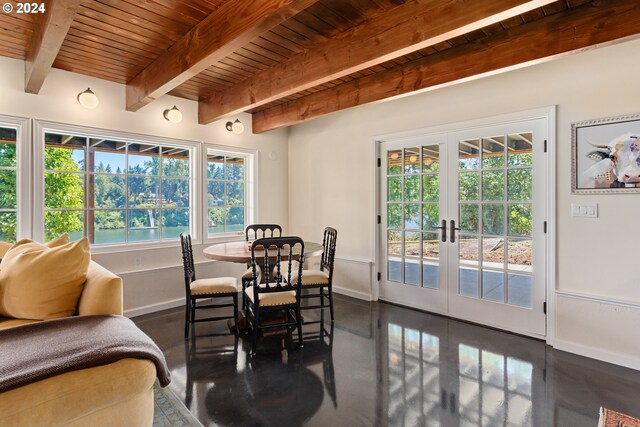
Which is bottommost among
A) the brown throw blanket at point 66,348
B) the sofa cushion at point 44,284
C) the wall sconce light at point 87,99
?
the brown throw blanket at point 66,348

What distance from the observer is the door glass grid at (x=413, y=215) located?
3801 mm

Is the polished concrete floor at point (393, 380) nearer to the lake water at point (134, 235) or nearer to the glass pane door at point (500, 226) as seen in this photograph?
the glass pane door at point (500, 226)

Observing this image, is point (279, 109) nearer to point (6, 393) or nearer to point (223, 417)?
point (223, 417)

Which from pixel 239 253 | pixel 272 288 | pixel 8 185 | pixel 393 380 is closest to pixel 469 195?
pixel 393 380

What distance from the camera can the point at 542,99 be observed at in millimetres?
2984

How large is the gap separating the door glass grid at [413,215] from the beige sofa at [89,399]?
3.08 meters

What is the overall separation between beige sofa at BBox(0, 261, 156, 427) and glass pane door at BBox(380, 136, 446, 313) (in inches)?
121

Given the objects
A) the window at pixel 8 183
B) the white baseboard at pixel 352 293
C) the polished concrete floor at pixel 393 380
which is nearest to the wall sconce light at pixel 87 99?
the window at pixel 8 183

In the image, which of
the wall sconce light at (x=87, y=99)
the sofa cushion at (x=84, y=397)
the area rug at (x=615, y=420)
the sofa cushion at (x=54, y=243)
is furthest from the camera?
the wall sconce light at (x=87, y=99)

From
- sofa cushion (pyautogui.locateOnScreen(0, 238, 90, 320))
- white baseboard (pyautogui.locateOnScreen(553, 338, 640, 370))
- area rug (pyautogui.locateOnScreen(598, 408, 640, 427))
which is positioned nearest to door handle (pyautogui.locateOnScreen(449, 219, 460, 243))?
white baseboard (pyautogui.locateOnScreen(553, 338, 640, 370))

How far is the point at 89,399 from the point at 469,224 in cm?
340

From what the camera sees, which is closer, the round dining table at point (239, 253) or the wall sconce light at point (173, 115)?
the round dining table at point (239, 253)

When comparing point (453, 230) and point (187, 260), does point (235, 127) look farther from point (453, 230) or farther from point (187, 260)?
point (453, 230)

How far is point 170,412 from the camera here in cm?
196
